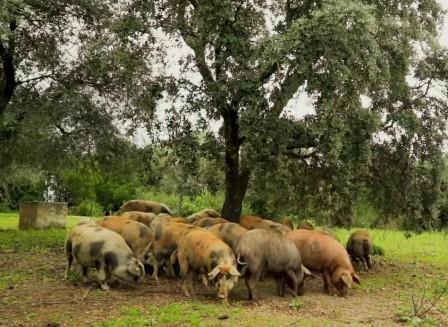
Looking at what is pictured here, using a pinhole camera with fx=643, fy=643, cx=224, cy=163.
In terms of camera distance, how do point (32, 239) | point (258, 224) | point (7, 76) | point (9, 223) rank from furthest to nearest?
point (9, 223) → point (32, 239) → point (7, 76) → point (258, 224)

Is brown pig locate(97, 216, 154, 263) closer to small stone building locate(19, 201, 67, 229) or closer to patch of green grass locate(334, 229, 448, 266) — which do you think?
patch of green grass locate(334, 229, 448, 266)

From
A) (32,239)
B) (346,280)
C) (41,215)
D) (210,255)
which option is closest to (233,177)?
(346,280)

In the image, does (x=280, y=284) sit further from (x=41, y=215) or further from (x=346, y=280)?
(x=41, y=215)

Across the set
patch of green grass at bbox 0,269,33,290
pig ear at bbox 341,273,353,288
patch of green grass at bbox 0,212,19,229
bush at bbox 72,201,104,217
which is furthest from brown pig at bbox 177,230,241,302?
bush at bbox 72,201,104,217

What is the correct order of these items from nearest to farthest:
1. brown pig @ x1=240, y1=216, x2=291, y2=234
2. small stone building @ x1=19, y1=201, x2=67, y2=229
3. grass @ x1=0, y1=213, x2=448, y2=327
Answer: grass @ x1=0, y1=213, x2=448, y2=327
brown pig @ x1=240, y1=216, x2=291, y2=234
small stone building @ x1=19, y1=201, x2=67, y2=229

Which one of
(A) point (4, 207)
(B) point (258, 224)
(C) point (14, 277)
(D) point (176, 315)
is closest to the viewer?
(D) point (176, 315)

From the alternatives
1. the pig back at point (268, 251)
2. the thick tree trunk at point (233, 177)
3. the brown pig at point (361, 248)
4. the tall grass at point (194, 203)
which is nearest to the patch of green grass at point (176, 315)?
the pig back at point (268, 251)

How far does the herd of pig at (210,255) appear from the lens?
10258 mm

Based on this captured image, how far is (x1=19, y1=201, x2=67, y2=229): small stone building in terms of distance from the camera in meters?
22.9

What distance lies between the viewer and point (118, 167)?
56.5ft

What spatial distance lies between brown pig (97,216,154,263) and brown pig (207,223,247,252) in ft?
4.10

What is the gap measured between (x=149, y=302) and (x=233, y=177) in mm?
5985

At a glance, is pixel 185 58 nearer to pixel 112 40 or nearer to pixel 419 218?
pixel 112 40

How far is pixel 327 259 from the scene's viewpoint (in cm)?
1134
